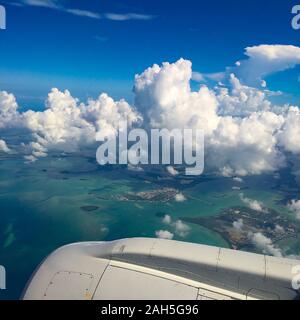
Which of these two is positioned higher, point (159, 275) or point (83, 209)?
point (159, 275)

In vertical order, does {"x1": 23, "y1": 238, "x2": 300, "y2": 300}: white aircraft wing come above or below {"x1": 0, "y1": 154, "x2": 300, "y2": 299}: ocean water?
above

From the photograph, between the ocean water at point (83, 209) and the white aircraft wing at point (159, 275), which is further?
the ocean water at point (83, 209)

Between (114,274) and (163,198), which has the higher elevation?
(114,274)

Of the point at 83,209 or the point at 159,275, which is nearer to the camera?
the point at 159,275

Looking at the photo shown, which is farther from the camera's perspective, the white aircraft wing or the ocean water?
the ocean water
